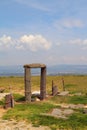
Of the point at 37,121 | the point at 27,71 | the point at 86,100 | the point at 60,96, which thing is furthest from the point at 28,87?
the point at 37,121

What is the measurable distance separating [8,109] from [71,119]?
19.8ft

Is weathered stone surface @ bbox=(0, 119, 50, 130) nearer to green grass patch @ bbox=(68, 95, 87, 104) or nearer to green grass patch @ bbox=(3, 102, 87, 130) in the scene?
green grass patch @ bbox=(3, 102, 87, 130)

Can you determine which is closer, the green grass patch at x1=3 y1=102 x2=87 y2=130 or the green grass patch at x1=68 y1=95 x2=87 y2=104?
the green grass patch at x1=3 y1=102 x2=87 y2=130

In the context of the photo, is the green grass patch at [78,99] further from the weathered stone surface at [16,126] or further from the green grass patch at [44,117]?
the weathered stone surface at [16,126]

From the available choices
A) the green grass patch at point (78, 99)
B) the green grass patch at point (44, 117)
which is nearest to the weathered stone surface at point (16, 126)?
the green grass patch at point (44, 117)

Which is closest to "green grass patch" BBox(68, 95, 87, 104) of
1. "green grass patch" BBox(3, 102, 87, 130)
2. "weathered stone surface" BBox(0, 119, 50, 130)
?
"green grass patch" BBox(3, 102, 87, 130)

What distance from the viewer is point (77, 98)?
29250 millimetres

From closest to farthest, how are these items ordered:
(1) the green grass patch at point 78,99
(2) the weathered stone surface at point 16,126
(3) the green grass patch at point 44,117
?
(2) the weathered stone surface at point 16,126 → (3) the green grass patch at point 44,117 → (1) the green grass patch at point 78,99

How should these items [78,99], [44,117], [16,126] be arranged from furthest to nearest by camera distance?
[78,99]
[44,117]
[16,126]

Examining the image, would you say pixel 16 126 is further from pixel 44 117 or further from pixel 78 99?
pixel 78 99

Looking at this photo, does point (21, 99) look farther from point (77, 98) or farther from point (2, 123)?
point (2, 123)

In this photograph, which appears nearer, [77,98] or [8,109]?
[8,109]

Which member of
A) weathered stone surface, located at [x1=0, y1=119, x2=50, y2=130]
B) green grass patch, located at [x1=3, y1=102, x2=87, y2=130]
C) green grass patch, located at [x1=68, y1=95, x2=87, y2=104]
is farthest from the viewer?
green grass patch, located at [x1=68, y1=95, x2=87, y2=104]

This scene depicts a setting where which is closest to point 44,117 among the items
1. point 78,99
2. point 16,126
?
point 16,126
